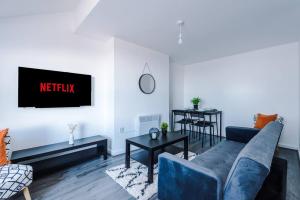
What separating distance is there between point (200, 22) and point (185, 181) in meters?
2.30

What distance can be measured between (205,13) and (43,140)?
10.5 ft

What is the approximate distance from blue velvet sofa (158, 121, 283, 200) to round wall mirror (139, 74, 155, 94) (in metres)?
2.06

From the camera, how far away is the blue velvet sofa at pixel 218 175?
93 cm

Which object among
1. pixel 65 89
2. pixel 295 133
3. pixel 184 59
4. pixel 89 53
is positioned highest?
pixel 184 59

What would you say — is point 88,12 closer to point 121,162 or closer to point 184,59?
point 121,162

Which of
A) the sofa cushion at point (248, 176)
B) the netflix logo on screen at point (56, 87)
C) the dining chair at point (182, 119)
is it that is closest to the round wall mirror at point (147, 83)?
the dining chair at point (182, 119)

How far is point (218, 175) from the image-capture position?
1.21 m

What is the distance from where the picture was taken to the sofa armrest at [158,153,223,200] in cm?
110

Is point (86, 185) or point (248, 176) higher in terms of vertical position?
point (248, 176)

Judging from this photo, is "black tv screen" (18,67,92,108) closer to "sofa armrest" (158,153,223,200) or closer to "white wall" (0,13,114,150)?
"white wall" (0,13,114,150)

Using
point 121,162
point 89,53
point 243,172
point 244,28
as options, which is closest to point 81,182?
point 121,162

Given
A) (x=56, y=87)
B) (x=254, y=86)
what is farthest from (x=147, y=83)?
(x=254, y=86)

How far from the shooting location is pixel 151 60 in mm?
3660

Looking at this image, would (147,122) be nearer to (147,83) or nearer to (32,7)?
(147,83)
